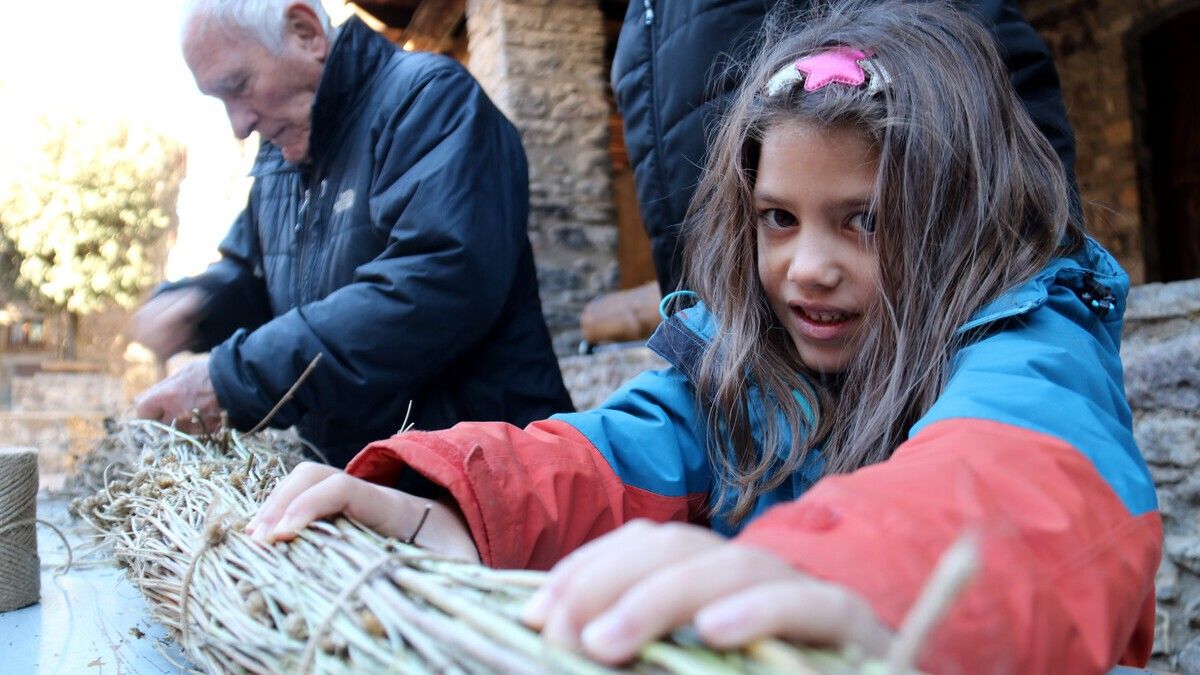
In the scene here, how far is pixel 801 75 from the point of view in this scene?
1.35 meters

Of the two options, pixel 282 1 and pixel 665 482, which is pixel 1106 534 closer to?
pixel 665 482

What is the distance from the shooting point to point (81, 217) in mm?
18922

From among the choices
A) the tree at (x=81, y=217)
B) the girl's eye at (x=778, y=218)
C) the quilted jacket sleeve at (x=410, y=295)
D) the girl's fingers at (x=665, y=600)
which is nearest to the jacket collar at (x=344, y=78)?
the quilted jacket sleeve at (x=410, y=295)

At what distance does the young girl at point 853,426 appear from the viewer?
1.84 feet

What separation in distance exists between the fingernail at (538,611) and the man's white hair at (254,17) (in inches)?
78.9

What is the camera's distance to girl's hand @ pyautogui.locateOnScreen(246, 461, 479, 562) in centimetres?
95

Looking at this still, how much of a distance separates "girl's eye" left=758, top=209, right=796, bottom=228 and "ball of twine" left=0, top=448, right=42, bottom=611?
1.25 metres

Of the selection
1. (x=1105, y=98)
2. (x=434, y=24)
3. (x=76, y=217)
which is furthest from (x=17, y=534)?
(x=76, y=217)

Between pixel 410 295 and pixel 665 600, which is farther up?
pixel 665 600

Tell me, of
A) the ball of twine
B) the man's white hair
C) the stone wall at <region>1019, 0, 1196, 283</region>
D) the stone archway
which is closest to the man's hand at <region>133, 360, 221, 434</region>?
the ball of twine

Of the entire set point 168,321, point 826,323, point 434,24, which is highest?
point 434,24

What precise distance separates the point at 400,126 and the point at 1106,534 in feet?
5.35

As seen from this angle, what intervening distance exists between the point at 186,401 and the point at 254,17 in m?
0.94

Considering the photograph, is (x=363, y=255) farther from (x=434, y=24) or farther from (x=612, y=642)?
(x=434, y=24)
